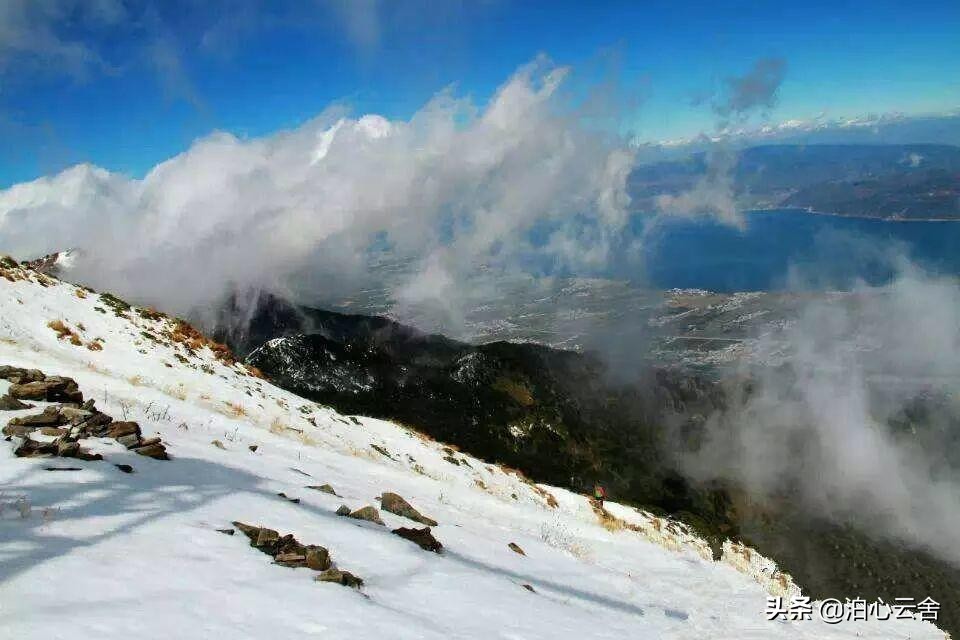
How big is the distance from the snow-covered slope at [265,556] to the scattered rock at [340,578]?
15 centimetres

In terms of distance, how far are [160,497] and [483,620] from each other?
220 inches

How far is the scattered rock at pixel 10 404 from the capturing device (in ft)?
34.7

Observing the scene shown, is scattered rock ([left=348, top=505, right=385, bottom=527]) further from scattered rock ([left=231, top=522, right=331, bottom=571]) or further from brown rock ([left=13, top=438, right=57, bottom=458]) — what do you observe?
brown rock ([left=13, top=438, right=57, bottom=458])

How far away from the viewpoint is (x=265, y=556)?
23.1 feet

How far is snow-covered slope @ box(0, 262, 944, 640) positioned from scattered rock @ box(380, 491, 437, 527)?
384mm

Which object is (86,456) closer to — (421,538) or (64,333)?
(421,538)

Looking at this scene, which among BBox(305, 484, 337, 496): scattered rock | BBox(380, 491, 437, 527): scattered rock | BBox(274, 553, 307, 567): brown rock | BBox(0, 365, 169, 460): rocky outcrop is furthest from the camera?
BBox(380, 491, 437, 527): scattered rock

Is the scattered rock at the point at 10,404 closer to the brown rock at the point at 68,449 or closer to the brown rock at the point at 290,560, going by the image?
the brown rock at the point at 68,449

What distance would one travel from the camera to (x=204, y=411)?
62.1 feet

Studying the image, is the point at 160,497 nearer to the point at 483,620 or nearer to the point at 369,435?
the point at 483,620

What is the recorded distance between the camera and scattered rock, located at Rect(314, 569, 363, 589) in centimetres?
666

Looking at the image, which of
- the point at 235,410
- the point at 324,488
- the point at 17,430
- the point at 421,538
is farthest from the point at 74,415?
the point at 235,410

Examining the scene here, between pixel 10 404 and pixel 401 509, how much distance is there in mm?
8449

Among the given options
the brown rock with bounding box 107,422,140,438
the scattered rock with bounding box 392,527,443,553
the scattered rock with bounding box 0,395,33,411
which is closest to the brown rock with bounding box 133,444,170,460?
the brown rock with bounding box 107,422,140,438
